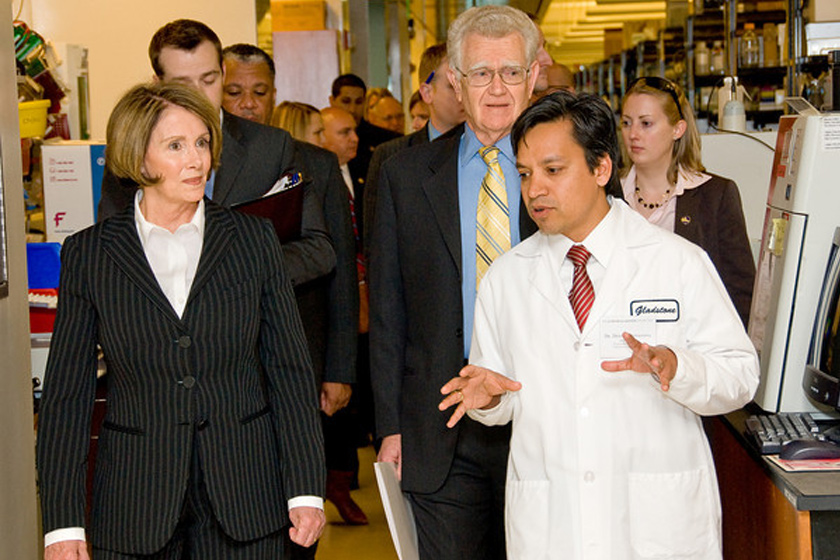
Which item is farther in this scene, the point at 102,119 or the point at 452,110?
the point at 102,119

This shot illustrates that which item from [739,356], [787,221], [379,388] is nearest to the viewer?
[739,356]

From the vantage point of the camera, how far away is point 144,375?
7.78 ft

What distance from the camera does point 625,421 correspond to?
232cm

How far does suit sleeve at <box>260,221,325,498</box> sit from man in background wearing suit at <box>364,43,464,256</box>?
1.79 meters

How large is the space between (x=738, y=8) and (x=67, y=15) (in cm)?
665

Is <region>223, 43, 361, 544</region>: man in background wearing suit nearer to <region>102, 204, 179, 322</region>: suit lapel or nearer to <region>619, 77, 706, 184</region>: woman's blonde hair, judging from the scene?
<region>619, 77, 706, 184</region>: woman's blonde hair

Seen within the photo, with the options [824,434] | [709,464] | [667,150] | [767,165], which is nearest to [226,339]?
Answer: [709,464]

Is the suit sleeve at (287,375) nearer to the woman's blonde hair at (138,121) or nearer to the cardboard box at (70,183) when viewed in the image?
the woman's blonde hair at (138,121)

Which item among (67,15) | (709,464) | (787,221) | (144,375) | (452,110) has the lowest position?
(709,464)

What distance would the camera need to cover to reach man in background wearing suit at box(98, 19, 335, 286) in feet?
10.2

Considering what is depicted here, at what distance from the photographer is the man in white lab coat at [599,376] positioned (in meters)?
2.29

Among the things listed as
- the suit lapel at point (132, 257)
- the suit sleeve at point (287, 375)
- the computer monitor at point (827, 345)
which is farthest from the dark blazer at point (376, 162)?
the computer monitor at point (827, 345)

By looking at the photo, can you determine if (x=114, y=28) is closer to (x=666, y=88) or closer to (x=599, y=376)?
(x=666, y=88)

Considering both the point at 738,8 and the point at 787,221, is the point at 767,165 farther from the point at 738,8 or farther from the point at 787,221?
the point at 738,8
